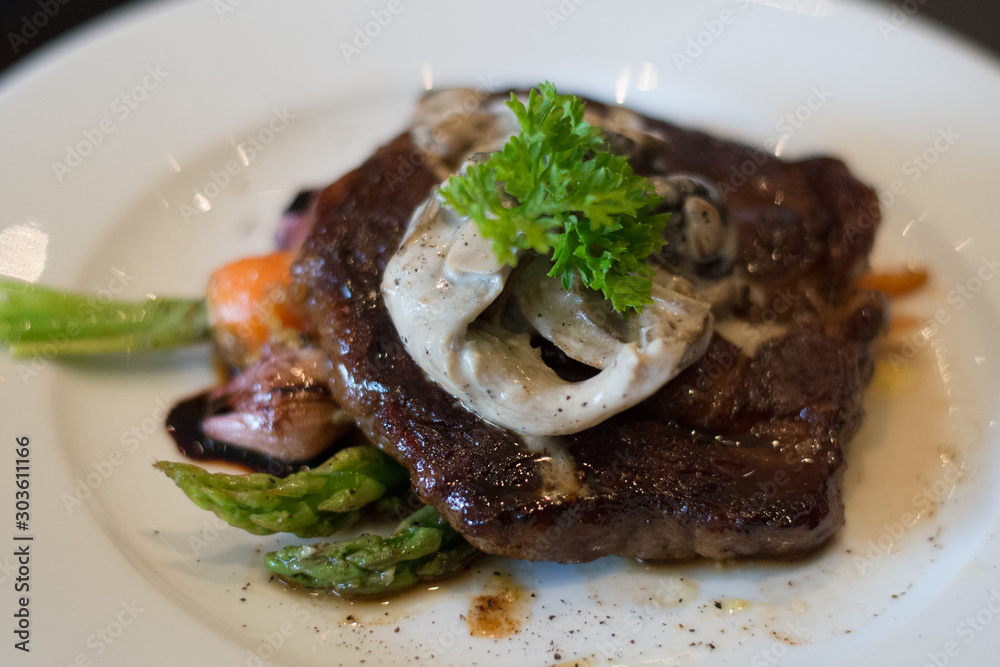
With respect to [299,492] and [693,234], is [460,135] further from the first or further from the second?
[299,492]

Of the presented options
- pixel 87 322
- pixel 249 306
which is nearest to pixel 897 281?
pixel 249 306

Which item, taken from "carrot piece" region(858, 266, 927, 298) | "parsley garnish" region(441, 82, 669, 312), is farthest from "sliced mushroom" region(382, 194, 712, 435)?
"carrot piece" region(858, 266, 927, 298)

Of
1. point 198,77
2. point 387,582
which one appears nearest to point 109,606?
point 387,582

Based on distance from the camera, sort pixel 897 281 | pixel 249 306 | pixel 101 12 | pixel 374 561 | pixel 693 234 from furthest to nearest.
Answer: pixel 101 12 < pixel 897 281 < pixel 249 306 < pixel 693 234 < pixel 374 561

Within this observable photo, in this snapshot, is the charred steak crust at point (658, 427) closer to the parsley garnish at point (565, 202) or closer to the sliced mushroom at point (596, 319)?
the sliced mushroom at point (596, 319)

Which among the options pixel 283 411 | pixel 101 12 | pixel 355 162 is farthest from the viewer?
pixel 101 12

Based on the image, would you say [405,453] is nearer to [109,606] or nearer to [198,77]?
[109,606]
